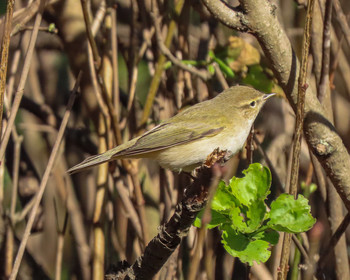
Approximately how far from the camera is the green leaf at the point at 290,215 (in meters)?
1.63

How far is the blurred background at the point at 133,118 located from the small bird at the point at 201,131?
11cm

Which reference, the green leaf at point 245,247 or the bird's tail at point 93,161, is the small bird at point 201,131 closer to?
the bird's tail at point 93,161

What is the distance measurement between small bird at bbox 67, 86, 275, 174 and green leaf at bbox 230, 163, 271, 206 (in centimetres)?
113

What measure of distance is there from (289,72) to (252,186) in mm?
785

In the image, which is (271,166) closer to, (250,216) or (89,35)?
(89,35)

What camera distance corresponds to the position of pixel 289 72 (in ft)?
7.55

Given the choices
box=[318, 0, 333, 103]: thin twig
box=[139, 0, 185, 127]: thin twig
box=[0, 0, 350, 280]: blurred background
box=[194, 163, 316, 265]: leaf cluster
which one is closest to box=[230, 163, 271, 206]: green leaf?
box=[194, 163, 316, 265]: leaf cluster

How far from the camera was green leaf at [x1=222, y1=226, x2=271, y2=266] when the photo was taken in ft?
5.36

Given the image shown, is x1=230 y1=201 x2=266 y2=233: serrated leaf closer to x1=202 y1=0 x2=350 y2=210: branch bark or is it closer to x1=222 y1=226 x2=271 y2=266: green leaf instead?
x1=222 y1=226 x2=271 y2=266: green leaf

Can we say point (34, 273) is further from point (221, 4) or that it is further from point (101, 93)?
point (221, 4)

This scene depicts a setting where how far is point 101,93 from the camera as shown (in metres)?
3.07

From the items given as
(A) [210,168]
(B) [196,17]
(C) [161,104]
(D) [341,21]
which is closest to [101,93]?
(C) [161,104]

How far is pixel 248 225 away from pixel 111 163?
5.19ft

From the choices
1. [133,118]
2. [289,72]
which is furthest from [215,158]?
[133,118]
